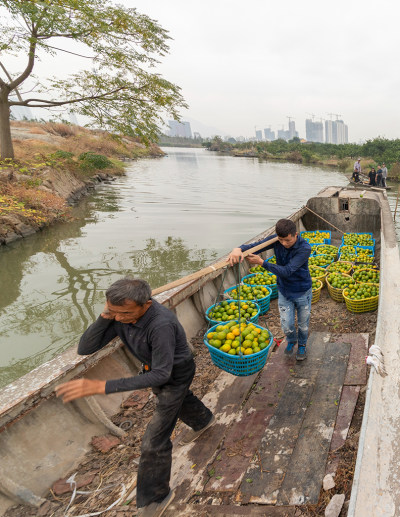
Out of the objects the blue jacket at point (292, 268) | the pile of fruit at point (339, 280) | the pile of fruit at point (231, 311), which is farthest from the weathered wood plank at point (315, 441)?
the pile of fruit at point (339, 280)

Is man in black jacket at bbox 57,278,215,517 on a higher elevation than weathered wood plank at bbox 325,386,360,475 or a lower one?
higher

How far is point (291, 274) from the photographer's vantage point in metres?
3.67

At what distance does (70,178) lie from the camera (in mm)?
21531

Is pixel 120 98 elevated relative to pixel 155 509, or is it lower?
elevated

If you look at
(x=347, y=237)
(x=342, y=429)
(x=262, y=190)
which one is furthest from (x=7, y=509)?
(x=262, y=190)

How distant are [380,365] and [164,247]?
10953 mm

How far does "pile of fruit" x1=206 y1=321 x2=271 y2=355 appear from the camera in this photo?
3281 millimetres

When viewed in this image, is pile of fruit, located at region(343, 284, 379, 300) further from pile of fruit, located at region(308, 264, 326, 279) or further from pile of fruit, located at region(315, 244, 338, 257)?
pile of fruit, located at region(315, 244, 338, 257)

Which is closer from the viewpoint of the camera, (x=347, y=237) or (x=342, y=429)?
(x=342, y=429)

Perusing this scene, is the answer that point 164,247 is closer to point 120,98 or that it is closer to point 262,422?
point 120,98

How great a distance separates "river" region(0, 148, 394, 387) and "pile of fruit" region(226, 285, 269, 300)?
361 cm

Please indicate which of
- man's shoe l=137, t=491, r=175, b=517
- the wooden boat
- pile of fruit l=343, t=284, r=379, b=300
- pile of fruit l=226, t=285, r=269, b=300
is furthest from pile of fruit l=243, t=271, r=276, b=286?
man's shoe l=137, t=491, r=175, b=517

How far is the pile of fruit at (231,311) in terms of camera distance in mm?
4715

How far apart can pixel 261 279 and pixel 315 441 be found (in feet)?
12.3
